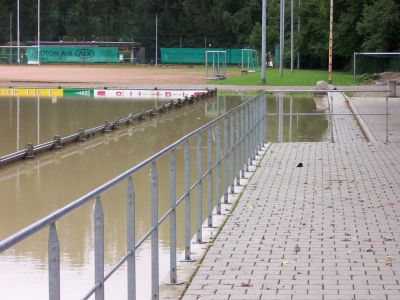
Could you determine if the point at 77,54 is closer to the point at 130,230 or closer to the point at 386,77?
the point at 386,77

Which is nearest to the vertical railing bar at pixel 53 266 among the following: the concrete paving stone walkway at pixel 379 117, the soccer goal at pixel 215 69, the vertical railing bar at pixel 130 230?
the vertical railing bar at pixel 130 230

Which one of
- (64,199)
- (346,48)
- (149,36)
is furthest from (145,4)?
(64,199)

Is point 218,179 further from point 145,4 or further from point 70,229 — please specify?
point 145,4

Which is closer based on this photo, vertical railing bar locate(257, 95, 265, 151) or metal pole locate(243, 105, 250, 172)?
metal pole locate(243, 105, 250, 172)

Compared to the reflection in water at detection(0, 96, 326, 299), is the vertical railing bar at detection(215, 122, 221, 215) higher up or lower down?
higher up

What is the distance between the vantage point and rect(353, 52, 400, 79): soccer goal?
61469 mm

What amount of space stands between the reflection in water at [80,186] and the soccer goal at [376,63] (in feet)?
95.4

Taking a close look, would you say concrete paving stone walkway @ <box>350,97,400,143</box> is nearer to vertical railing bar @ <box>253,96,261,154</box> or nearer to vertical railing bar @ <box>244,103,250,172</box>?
vertical railing bar @ <box>253,96,261,154</box>

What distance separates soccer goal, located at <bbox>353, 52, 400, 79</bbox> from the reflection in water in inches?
1145

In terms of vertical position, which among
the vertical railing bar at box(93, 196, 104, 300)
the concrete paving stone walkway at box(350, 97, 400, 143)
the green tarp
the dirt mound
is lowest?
the concrete paving stone walkway at box(350, 97, 400, 143)

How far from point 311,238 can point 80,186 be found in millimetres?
6562

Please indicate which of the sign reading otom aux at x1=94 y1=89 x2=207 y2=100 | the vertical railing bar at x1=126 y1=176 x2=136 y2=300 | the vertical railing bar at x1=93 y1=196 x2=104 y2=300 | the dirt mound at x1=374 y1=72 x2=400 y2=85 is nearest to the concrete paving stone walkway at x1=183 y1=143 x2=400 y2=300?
the vertical railing bar at x1=126 y1=176 x2=136 y2=300

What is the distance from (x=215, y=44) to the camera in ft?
377

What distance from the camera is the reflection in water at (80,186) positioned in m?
9.43
